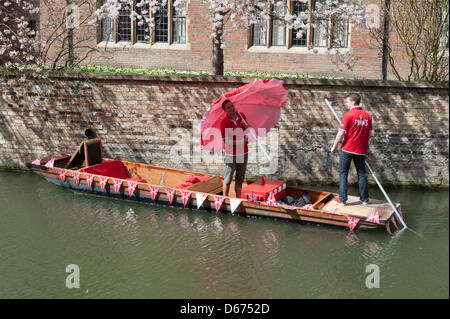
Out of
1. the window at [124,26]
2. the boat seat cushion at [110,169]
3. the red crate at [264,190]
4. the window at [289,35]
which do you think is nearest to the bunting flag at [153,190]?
the boat seat cushion at [110,169]

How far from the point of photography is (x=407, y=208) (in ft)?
32.4

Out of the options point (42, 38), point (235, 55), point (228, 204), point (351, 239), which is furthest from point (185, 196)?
point (42, 38)

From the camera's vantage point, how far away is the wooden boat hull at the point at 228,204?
8.55 m

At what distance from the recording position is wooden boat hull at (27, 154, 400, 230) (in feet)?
28.1

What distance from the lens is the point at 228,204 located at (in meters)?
9.22

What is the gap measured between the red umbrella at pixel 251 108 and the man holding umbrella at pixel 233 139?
0.36 ft

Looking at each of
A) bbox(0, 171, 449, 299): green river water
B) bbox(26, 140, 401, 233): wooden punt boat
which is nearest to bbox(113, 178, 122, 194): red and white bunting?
bbox(26, 140, 401, 233): wooden punt boat

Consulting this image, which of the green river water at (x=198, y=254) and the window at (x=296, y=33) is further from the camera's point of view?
the window at (x=296, y=33)

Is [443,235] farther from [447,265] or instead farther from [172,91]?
[172,91]

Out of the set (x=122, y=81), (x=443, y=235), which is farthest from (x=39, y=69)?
(x=443, y=235)

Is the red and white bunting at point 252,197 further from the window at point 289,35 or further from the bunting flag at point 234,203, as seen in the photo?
the window at point 289,35

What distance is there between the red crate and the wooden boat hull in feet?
0.63

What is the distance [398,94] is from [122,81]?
5.61 meters

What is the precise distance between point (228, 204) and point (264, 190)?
633 millimetres
